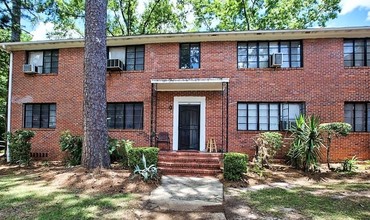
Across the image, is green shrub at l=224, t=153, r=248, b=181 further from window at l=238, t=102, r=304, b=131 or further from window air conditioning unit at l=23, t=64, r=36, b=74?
window air conditioning unit at l=23, t=64, r=36, b=74

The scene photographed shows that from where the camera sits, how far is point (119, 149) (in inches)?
471

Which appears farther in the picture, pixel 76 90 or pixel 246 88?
pixel 76 90

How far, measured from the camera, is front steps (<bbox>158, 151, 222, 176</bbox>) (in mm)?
9539

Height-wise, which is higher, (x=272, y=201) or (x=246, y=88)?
(x=246, y=88)

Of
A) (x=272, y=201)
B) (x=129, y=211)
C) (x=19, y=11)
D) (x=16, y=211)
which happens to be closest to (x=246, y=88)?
(x=272, y=201)

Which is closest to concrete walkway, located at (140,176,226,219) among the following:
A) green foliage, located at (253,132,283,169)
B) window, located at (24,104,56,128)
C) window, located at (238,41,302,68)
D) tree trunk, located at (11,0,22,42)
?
green foliage, located at (253,132,283,169)

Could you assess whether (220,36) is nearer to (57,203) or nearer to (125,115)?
(125,115)

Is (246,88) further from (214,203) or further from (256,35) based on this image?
(214,203)

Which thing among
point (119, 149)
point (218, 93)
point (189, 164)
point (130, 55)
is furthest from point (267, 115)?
point (130, 55)

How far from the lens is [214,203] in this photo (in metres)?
6.28

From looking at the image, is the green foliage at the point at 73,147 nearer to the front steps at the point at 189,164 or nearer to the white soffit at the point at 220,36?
the front steps at the point at 189,164

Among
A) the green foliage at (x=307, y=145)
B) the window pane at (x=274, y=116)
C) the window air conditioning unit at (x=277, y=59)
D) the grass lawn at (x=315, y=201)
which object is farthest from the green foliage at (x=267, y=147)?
the window air conditioning unit at (x=277, y=59)

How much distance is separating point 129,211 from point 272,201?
3.38 meters

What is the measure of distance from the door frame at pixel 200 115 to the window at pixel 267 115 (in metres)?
1.60
